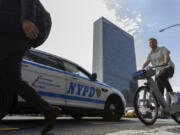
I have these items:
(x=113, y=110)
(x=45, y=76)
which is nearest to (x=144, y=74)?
(x=113, y=110)

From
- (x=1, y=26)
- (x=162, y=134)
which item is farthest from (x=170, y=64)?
(x=1, y=26)

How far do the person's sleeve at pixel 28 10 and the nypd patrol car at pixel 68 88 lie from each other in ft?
5.71

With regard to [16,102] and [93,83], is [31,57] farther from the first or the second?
[93,83]

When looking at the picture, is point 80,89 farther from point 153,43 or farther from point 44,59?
point 153,43

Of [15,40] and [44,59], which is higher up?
[44,59]

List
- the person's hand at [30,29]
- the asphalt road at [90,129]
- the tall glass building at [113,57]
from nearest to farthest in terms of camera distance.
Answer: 1. the person's hand at [30,29]
2. the asphalt road at [90,129]
3. the tall glass building at [113,57]

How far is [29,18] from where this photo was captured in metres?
1.75

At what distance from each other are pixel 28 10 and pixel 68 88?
2.60m

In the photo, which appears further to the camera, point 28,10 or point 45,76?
point 45,76

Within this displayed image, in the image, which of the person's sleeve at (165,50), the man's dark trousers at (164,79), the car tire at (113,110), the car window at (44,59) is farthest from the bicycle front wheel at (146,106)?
the car window at (44,59)

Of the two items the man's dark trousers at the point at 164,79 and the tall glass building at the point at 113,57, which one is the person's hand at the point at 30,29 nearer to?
the man's dark trousers at the point at 164,79

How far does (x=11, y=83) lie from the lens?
6.03 ft

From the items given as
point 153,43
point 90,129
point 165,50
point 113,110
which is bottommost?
point 90,129

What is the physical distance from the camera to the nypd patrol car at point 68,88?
353 centimetres
